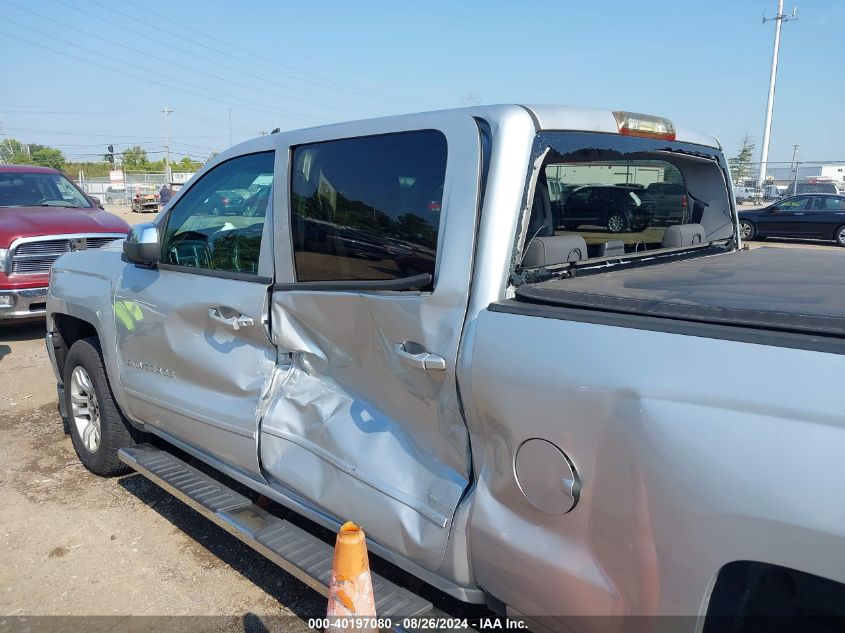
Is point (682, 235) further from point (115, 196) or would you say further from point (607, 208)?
point (115, 196)

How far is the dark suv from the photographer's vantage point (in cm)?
344

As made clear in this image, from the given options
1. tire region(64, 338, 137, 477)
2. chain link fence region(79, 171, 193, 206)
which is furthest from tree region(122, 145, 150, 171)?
tire region(64, 338, 137, 477)

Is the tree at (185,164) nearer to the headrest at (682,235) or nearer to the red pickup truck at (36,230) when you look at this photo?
the red pickup truck at (36,230)

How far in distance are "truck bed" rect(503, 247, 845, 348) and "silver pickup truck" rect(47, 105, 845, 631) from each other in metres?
0.01

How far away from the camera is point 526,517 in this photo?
6.01 feet

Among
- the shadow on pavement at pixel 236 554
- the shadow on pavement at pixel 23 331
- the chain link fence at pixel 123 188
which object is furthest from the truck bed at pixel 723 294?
the chain link fence at pixel 123 188

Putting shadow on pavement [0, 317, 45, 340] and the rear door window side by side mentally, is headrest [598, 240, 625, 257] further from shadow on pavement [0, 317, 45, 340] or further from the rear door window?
shadow on pavement [0, 317, 45, 340]

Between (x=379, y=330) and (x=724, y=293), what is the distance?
1.09m

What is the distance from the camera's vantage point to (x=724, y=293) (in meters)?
1.97

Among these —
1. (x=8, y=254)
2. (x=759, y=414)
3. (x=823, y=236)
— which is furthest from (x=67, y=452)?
(x=823, y=236)

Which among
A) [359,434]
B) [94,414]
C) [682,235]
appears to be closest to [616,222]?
[682,235]

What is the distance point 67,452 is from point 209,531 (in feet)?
5.58

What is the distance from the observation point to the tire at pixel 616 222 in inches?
132

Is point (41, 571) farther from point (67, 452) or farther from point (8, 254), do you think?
point (8, 254)
